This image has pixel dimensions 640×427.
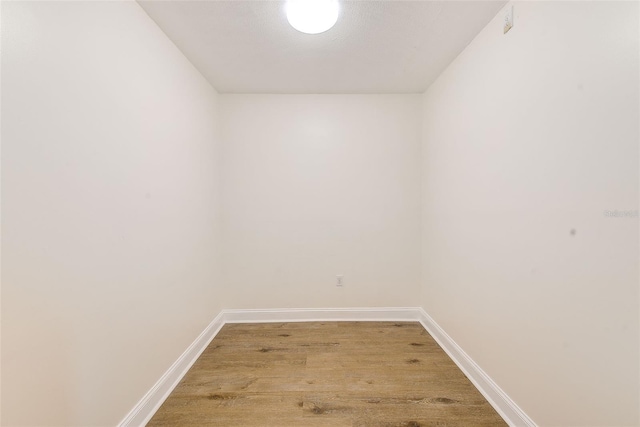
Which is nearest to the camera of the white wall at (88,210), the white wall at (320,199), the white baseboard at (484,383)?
the white wall at (88,210)

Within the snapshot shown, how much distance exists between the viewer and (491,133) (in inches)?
66.6

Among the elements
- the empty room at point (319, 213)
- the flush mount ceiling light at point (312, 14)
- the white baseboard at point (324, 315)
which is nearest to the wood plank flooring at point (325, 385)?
the empty room at point (319, 213)

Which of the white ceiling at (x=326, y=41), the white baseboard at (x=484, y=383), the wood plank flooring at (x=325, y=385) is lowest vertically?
the wood plank flooring at (x=325, y=385)

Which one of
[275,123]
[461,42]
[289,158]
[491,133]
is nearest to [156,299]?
[289,158]

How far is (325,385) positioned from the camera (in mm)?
1846

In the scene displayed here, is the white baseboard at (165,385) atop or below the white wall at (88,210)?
below

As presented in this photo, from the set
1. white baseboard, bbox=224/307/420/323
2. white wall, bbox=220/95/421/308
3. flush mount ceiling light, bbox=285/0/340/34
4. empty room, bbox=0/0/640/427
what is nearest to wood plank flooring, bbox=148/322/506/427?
empty room, bbox=0/0/640/427

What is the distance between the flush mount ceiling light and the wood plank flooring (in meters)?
2.33

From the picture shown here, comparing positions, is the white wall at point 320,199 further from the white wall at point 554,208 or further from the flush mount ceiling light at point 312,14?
the flush mount ceiling light at point 312,14

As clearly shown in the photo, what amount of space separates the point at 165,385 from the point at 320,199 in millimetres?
1981

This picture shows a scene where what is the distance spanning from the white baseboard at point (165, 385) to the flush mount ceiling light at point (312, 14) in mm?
2397

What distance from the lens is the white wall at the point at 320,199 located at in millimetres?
2820

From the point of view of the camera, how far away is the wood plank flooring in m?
1.57

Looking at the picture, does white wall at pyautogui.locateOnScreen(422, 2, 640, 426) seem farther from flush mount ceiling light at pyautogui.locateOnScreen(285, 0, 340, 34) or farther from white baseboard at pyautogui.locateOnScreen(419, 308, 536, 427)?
flush mount ceiling light at pyautogui.locateOnScreen(285, 0, 340, 34)
